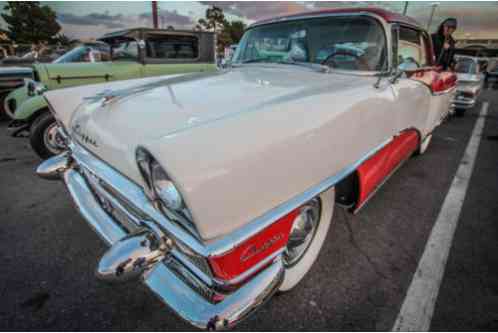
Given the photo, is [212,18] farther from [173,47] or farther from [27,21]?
[173,47]

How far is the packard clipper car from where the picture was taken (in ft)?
3.33

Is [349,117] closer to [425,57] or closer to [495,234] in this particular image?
[495,234]

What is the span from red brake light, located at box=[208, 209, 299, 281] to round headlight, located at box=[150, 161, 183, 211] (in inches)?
9.8

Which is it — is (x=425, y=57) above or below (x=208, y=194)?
above

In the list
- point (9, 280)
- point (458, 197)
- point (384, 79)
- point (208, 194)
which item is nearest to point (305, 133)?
point (208, 194)

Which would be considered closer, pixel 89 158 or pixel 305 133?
pixel 305 133

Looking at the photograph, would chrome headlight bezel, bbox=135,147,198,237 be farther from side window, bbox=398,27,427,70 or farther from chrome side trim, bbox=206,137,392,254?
side window, bbox=398,27,427,70

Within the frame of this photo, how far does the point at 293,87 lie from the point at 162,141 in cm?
104

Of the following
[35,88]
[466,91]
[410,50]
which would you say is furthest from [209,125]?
[466,91]

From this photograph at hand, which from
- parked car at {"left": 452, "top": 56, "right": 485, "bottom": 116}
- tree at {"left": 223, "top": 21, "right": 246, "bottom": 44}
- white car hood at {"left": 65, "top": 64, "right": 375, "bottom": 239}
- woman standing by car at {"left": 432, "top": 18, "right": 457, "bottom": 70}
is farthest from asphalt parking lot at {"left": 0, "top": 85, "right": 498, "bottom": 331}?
tree at {"left": 223, "top": 21, "right": 246, "bottom": 44}

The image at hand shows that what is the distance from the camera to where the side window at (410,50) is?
2244mm

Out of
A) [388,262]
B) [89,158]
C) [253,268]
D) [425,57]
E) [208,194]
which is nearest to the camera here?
[208,194]

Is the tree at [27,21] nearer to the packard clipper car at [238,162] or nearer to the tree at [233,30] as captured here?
the tree at [233,30]

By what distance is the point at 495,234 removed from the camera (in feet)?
7.43
